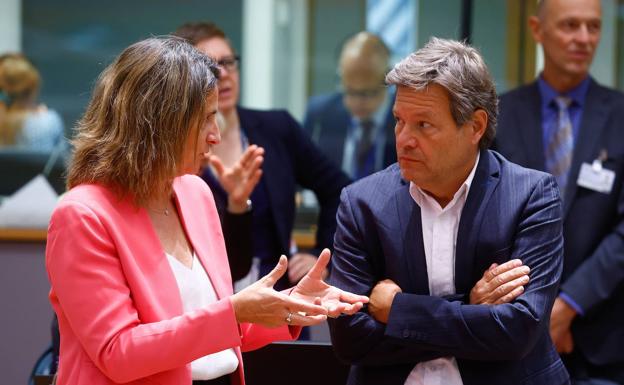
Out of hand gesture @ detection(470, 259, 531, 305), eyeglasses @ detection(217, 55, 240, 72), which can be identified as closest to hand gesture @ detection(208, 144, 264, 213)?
eyeglasses @ detection(217, 55, 240, 72)

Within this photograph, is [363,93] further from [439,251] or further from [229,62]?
[439,251]

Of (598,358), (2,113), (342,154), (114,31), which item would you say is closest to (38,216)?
(2,113)

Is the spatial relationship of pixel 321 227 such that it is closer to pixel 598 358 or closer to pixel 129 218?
pixel 598 358

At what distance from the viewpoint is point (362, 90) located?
498 cm

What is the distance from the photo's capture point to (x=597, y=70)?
5.14m

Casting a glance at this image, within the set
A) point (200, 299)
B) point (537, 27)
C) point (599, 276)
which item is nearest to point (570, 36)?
point (537, 27)

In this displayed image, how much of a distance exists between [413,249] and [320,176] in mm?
1505

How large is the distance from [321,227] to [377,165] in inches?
37.1

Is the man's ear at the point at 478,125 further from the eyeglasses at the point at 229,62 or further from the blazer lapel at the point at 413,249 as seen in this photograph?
the eyeglasses at the point at 229,62

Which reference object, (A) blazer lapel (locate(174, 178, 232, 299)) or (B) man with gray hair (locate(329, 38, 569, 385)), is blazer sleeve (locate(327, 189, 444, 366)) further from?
(A) blazer lapel (locate(174, 178, 232, 299))

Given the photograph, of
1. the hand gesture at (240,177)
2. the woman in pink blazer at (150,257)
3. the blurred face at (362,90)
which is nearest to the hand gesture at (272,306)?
the woman in pink blazer at (150,257)

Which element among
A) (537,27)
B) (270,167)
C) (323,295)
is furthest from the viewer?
(537,27)

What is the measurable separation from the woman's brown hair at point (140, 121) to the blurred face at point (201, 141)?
13 mm

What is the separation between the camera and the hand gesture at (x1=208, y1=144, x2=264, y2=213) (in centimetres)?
335
